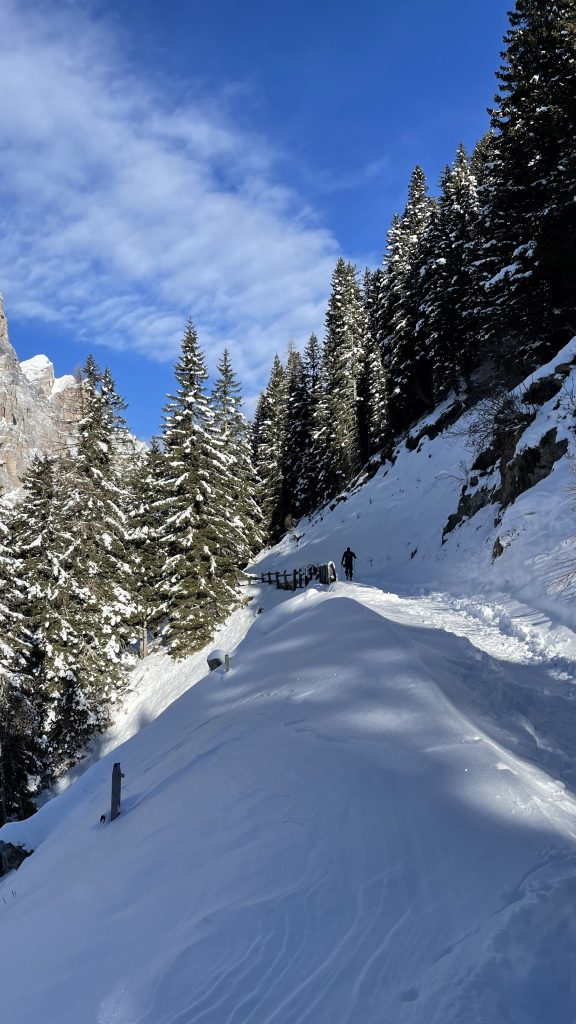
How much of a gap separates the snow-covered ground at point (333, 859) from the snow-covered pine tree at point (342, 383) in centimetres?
3499

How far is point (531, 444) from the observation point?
16.5 m

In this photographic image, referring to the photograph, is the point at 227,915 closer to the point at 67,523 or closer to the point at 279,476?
the point at 67,523

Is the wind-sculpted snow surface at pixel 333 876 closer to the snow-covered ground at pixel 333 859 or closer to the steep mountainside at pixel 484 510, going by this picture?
the snow-covered ground at pixel 333 859

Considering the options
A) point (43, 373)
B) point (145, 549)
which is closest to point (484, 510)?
point (145, 549)

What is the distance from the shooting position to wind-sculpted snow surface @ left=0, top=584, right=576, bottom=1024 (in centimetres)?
295

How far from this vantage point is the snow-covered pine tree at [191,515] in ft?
77.4

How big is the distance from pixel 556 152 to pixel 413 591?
17.5 m

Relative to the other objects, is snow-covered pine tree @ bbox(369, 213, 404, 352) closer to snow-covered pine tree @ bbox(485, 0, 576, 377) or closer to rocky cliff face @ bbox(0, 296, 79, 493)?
snow-covered pine tree @ bbox(485, 0, 576, 377)

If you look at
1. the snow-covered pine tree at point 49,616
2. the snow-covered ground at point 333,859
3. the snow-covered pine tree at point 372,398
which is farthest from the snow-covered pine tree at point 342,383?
the snow-covered ground at point 333,859

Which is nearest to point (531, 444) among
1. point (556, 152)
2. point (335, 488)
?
point (556, 152)

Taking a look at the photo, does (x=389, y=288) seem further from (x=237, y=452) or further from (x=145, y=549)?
(x=145, y=549)

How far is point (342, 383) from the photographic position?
44438 mm

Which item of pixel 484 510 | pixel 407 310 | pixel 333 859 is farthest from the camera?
pixel 407 310

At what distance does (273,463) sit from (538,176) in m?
32.8
